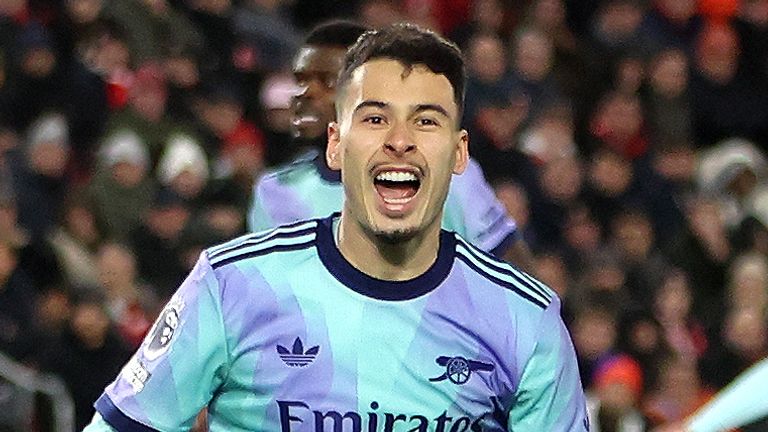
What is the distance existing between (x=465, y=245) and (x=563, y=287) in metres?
6.40

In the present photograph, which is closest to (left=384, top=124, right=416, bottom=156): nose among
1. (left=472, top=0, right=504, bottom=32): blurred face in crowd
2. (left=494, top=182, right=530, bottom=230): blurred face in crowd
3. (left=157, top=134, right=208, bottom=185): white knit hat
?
(left=494, top=182, right=530, bottom=230): blurred face in crowd

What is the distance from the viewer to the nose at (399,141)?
407cm

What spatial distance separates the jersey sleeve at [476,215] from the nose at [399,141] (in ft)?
5.06

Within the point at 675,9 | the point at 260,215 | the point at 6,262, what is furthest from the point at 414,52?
the point at 675,9

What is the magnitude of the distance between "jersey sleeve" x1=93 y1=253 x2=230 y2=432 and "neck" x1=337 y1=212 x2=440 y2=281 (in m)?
0.32

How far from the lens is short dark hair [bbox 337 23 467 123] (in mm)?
4176

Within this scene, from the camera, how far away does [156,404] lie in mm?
4098

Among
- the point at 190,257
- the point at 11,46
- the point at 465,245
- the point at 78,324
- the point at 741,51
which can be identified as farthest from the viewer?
the point at 741,51

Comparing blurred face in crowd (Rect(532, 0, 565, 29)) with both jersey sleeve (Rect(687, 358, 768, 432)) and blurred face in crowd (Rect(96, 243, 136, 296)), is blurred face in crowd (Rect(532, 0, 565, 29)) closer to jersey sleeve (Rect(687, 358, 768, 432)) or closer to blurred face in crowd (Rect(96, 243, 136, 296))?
blurred face in crowd (Rect(96, 243, 136, 296))

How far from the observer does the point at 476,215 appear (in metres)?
5.76

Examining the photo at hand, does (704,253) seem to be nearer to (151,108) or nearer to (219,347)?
(151,108)

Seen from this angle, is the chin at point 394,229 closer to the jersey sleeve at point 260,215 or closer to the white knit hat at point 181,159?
the jersey sleeve at point 260,215

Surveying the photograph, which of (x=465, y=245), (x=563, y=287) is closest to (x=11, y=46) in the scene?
(x=563, y=287)

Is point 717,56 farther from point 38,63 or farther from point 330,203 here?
point 330,203
